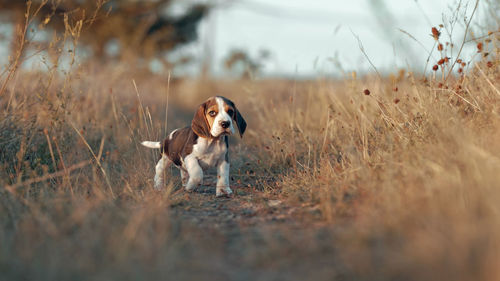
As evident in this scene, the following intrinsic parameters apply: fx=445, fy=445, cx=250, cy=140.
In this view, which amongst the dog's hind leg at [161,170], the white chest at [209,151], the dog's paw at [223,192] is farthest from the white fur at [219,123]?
the dog's hind leg at [161,170]

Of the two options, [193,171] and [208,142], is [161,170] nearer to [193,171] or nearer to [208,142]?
[193,171]

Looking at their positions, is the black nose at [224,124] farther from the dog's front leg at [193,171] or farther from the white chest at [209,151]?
the dog's front leg at [193,171]

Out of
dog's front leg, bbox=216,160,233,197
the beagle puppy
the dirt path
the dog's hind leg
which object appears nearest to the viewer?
the dirt path

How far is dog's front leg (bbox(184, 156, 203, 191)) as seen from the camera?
4250 millimetres

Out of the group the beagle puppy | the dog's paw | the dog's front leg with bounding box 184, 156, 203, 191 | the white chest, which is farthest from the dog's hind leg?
the dog's paw

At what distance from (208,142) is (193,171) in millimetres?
312

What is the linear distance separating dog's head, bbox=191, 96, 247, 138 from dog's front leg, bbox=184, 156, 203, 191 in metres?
0.27

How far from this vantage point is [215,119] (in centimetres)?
405

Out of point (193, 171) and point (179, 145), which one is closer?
point (193, 171)

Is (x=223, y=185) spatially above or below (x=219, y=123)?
below

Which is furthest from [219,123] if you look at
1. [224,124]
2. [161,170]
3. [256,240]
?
[256,240]

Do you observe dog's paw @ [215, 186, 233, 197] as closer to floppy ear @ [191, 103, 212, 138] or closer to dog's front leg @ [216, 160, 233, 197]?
dog's front leg @ [216, 160, 233, 197]

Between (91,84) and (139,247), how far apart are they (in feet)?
20.1

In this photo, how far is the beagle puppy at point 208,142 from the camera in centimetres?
409
